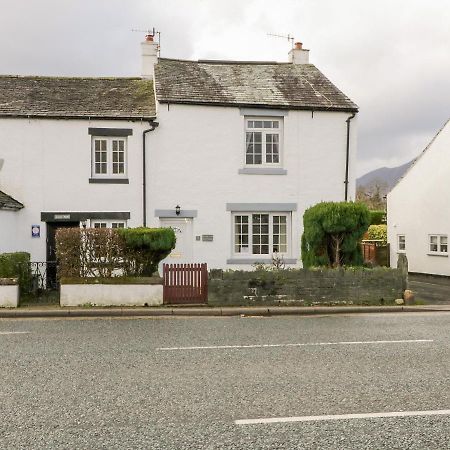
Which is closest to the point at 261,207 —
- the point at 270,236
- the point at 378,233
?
the point at 270,236

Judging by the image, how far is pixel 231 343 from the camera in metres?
9.15

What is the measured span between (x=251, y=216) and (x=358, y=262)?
4.54 meters

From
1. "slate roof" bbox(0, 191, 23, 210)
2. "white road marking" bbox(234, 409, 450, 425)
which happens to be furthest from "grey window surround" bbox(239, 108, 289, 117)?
"white road marking" bbox(234, 409, 450, 425)

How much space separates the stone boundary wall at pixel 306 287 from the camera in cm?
1370

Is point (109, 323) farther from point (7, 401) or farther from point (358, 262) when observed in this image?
point (358, 262)

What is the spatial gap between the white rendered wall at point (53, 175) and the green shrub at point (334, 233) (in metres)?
6.02

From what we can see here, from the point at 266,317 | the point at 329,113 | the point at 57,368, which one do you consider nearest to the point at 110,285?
the point at 266,317

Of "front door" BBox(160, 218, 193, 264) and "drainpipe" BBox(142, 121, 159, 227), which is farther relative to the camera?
"front door" BBox(160, 218, 193, 264)

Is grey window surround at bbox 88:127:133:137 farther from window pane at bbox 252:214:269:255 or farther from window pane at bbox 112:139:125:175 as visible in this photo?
window pane at bbox 252:214:269:255

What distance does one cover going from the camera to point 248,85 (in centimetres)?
1912

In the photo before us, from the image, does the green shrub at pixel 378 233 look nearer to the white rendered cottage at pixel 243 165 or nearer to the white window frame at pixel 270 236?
the white rendered cottage at pixel 243 165

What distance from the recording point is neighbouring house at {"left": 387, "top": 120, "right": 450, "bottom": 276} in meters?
22.7

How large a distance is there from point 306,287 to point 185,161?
6482 millimetres

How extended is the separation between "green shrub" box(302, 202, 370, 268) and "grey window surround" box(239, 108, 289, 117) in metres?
4.96
